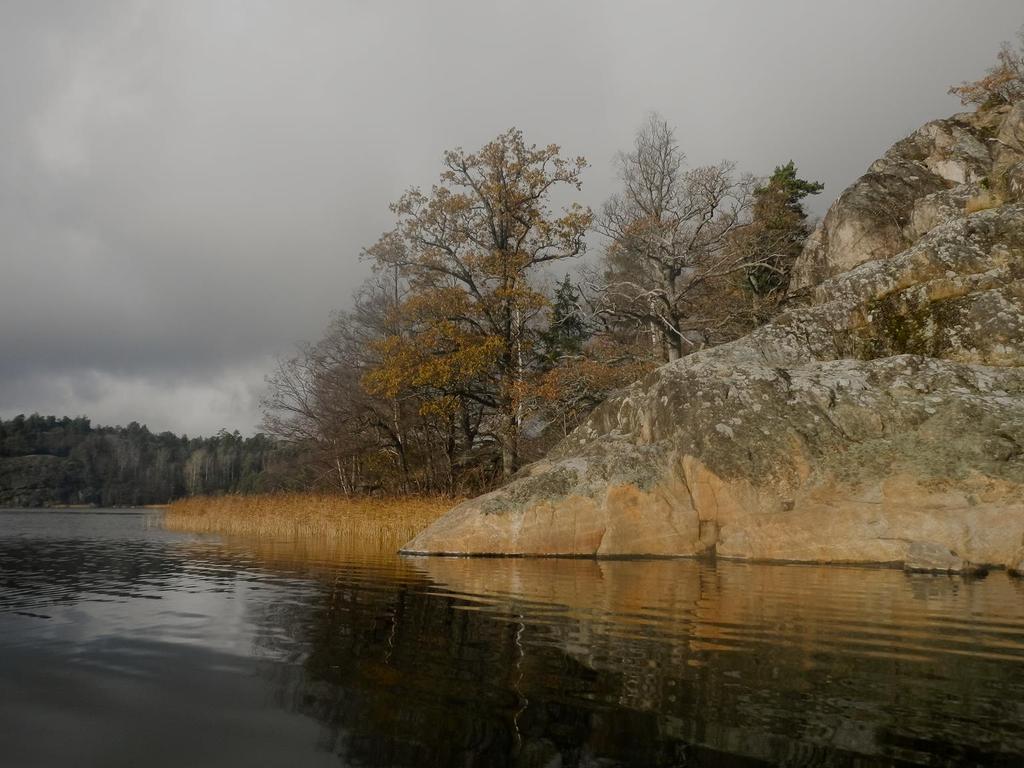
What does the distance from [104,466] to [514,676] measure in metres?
138

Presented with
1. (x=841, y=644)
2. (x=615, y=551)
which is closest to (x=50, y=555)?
(x=615, y=551)

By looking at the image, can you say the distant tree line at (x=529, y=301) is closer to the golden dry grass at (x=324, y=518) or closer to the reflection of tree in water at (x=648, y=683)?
the golden dry grass at (x=324, y=518)

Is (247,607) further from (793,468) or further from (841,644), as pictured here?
(793,468)

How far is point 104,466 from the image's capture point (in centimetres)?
11938

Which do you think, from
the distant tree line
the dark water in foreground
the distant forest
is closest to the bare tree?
the distant tree line

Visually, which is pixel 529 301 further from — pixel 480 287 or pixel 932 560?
pixel 932 560

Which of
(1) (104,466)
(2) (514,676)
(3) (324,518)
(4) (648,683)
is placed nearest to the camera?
(4) (648,683)

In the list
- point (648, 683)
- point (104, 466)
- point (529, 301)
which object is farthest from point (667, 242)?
point (104, 466)

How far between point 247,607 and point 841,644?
231 inches

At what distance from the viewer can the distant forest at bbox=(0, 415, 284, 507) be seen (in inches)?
4146

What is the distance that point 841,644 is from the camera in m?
5.23

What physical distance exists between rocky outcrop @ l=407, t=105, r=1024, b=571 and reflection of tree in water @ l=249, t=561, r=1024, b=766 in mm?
4364

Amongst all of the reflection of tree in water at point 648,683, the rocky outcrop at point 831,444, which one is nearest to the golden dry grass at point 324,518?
the rocky outcrop at point 831,444

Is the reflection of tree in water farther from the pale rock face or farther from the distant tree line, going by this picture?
the distant tree line
